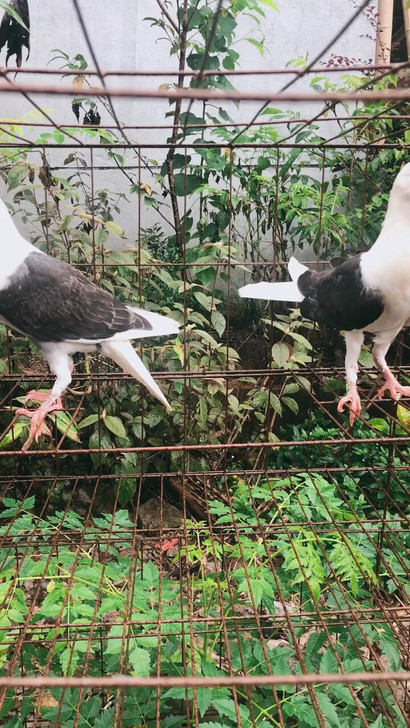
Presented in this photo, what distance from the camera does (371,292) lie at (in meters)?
1.28

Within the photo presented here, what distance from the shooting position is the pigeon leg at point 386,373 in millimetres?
1375

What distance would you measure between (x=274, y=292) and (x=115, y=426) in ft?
2.56

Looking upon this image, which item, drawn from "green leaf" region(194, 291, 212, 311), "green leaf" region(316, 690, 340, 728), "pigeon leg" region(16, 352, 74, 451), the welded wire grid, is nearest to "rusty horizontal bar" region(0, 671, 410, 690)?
the welded wire grid

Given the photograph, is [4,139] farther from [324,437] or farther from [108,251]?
[324,437]

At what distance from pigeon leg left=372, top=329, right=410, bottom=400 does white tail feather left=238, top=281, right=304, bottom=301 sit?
0.80 feet

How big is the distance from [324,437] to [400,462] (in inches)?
13.1

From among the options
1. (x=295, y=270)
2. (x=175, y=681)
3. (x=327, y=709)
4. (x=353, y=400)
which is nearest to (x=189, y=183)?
(x=295, y=270)

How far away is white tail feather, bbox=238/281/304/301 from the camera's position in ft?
4.83

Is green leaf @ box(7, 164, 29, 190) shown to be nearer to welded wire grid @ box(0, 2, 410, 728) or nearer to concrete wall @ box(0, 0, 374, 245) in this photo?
welded wire grid @ box(0, 2, 410, 728)

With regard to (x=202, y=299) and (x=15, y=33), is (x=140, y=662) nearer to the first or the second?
(x=202, y=299)

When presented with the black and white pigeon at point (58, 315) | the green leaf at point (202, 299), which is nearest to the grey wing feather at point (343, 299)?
the black and white pigeon at point (58, 315)

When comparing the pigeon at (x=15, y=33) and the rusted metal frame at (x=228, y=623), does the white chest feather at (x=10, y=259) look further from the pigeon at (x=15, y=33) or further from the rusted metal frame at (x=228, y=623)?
the pigeon at (x=15, y=33)

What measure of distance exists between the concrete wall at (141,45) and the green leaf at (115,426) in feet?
3.71

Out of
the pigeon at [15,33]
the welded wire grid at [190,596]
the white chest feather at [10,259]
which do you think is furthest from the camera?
the pigeon at [15,33]
